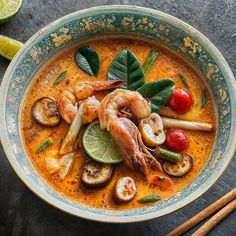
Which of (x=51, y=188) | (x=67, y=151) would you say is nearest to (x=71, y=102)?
(x=67, y=151)

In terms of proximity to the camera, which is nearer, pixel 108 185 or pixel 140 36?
pixel 108 185

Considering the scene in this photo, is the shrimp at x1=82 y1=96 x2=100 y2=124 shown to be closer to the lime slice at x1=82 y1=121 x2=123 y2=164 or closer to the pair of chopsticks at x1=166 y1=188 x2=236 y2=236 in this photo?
the lime slice at x1=82 y1=121 x2=123 y2=164

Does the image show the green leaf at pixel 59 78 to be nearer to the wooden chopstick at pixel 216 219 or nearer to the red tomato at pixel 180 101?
the red tomato at pixel 180 101

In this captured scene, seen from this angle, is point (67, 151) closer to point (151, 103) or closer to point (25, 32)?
point (151, 103)

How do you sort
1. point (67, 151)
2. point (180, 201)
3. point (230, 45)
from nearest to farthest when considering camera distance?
point (180, 201)
point (67, 151)
point (230, 45)

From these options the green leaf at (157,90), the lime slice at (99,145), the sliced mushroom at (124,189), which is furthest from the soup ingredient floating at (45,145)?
the green leaf at (157,90)
